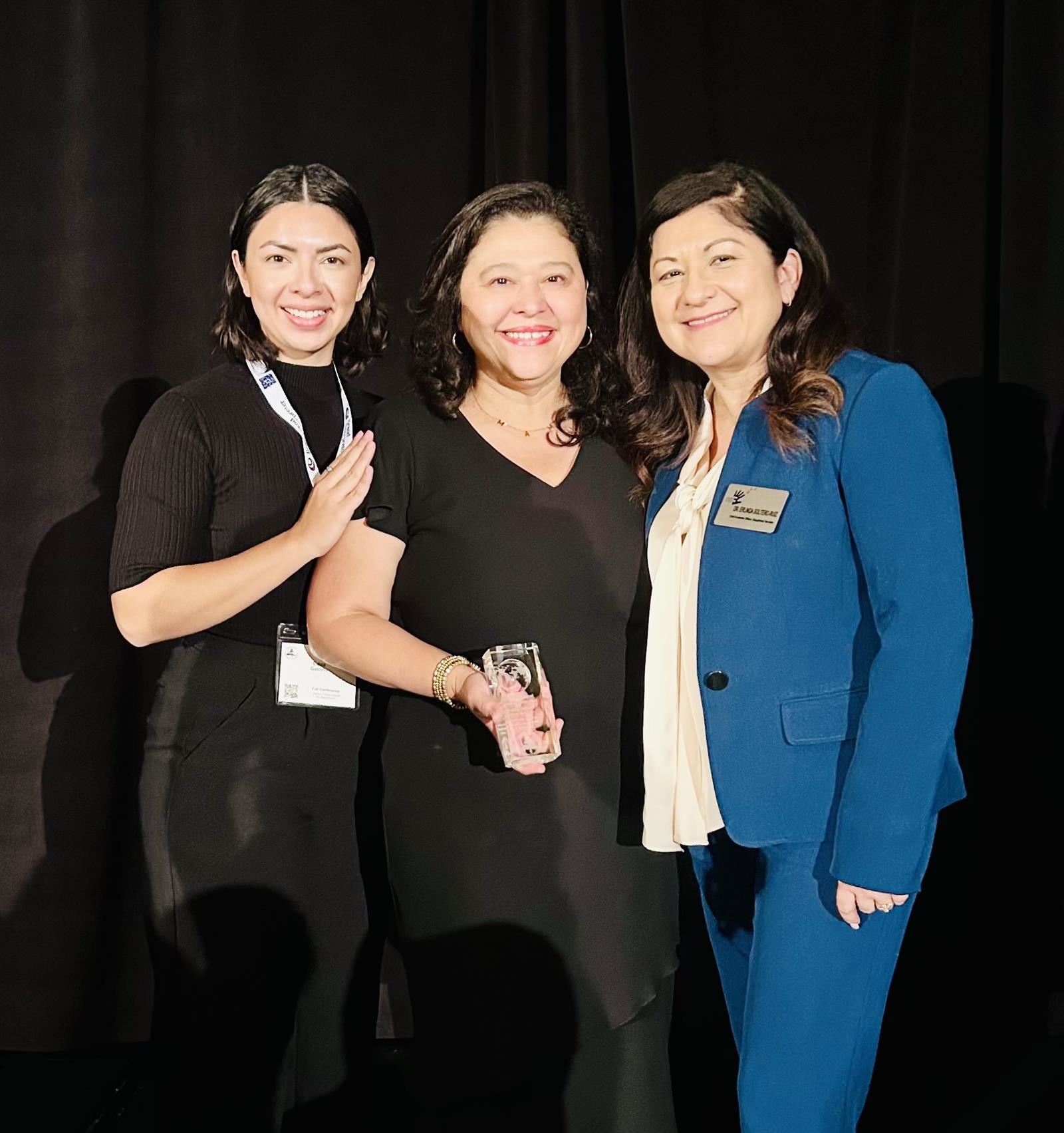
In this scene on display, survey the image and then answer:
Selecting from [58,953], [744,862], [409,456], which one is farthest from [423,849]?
[58,953]

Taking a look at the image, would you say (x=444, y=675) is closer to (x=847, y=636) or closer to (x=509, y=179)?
(x=847, y=636)

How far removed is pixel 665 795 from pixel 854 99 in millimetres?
1821

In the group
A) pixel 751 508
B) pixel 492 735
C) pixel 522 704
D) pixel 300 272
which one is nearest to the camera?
pixel 522 704

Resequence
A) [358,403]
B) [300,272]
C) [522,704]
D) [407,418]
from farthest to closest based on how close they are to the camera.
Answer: [358,403], [300,272], [407,418], [522,704]

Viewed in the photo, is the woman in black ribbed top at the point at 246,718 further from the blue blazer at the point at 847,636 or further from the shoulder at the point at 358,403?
the blue blazer at the point at 847,636

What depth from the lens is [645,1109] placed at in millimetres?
2002

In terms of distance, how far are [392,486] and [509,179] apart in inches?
44.5

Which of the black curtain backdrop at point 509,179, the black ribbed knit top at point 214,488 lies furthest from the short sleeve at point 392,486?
the black curtain backdrop at point 509,179

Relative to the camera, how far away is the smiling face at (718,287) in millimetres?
1886

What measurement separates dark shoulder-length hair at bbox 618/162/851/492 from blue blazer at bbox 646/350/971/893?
4 centimetres

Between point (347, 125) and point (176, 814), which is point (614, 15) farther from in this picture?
point (176, 814)

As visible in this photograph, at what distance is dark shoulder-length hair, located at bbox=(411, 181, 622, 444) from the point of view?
2008mm

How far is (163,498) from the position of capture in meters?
2.05

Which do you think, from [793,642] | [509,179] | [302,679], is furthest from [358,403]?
[793,642]
